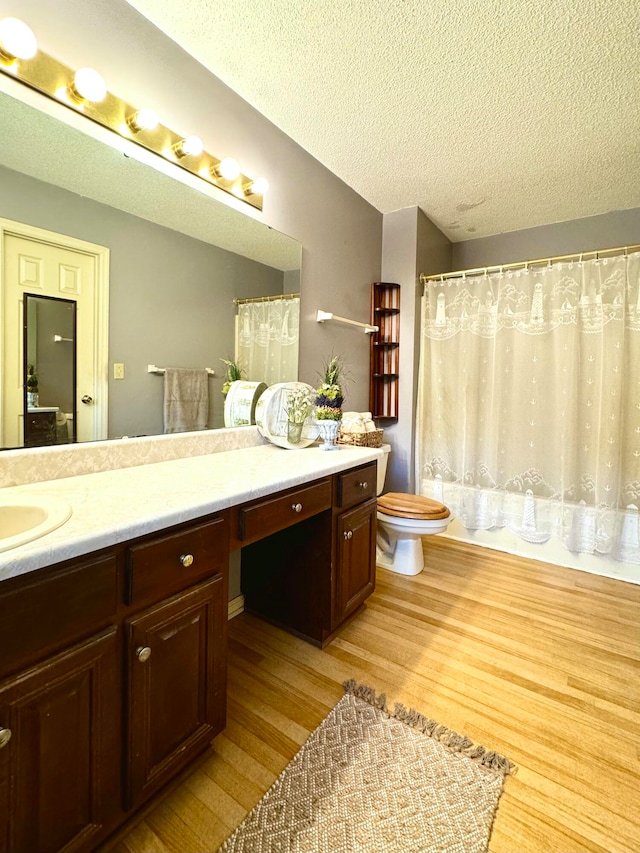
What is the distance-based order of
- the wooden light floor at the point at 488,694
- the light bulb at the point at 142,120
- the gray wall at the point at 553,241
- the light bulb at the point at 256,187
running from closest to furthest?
the wooden light floor at the point at 488,694
the light bulb at the point at 142,120
the light bulb at the point at 256,187
the gray wall at the point at 553,241

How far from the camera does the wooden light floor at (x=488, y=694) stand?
1.02m

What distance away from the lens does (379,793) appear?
1.07 m

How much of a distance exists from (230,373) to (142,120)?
94cm

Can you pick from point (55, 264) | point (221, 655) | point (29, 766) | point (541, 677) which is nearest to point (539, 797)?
point (541, 677)

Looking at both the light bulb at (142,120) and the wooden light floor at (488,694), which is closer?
the wooden light floor at (488,694)

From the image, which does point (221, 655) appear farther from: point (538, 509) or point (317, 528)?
point (538, 509)

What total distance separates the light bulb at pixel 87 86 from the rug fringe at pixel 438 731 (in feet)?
7.16

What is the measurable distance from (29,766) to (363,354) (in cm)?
252

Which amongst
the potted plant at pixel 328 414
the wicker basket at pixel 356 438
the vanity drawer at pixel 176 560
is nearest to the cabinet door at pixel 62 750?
the vanity drawer at pixel 176 560

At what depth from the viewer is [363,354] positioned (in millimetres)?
2791

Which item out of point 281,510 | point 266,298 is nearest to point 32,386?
point 281,510

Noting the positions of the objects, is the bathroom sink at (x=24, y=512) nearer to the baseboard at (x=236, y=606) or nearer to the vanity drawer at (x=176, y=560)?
the vanity drawer at (x=176, y=560)

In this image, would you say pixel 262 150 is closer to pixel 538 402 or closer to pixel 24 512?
pixel 24 512

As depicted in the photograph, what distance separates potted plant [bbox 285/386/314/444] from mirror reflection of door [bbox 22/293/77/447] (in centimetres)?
88
